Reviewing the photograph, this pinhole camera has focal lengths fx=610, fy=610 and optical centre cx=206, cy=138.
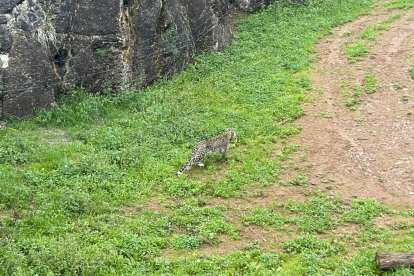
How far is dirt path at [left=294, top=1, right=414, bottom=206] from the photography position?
15.6 metres

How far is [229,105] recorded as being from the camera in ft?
65.2

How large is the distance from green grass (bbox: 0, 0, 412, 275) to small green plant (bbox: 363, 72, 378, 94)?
6.72 ft

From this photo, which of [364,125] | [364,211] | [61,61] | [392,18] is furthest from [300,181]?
[392,18]

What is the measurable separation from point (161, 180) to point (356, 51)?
11.5 m

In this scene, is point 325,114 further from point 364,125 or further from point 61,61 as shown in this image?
point 61,61

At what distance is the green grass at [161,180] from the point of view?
1214 cm

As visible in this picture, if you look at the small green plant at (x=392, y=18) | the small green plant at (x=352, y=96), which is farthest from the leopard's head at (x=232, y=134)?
the small green plant at (x=392, y=18)

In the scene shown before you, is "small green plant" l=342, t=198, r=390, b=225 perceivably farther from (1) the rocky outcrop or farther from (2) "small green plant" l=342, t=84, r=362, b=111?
(1) the rocky outcrop

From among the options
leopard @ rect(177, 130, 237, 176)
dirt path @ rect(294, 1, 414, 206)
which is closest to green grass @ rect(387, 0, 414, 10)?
dirt path @ rect(294, 1, 414, 206)

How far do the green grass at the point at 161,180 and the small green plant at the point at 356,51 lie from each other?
1.60 meters

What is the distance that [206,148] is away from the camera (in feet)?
53.3

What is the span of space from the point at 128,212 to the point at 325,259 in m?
4.59

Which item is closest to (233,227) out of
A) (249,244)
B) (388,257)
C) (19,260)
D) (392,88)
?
(249,244)

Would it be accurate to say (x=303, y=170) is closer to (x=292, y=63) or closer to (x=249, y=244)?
(x=249, y=244)
